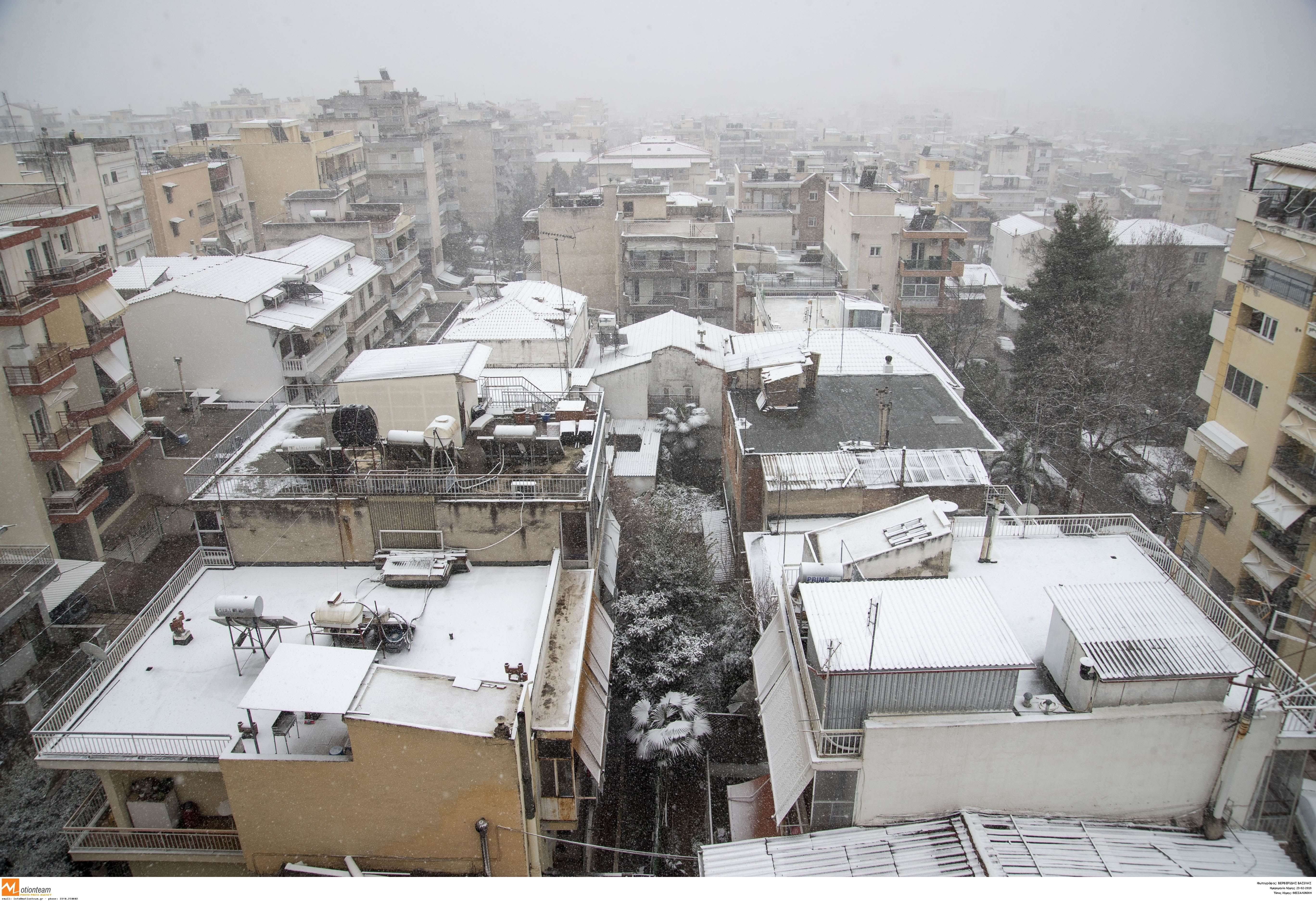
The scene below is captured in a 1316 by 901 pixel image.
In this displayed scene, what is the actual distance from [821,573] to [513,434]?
15.0 feet

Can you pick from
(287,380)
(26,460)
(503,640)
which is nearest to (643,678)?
(503,640)

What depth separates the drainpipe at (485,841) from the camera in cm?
802

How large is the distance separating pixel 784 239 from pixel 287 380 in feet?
78.3

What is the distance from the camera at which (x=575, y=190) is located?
2414 inches

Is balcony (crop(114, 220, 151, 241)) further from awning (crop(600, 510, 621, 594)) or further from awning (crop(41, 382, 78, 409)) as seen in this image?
awning (crop(600, 510, 621, 594))

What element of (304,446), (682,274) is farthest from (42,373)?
(682,274)

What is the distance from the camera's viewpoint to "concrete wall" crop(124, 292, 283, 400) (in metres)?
19.0

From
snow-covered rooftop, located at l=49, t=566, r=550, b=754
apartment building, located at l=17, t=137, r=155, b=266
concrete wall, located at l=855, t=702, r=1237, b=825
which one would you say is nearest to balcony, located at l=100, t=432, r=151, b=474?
snow-covered rooftop, located at l=49, t=566, r=550, b=754

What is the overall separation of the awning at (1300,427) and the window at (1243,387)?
0.85 metres

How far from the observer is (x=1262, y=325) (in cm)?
1370

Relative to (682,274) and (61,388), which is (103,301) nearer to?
(61,388)

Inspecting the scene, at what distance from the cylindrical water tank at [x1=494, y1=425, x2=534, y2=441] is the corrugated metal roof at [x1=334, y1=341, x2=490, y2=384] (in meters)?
1.27

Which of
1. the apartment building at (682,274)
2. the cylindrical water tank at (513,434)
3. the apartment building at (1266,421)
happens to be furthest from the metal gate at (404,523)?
the apartment building at (682,274)

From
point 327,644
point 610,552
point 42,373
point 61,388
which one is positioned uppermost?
point 42,373
